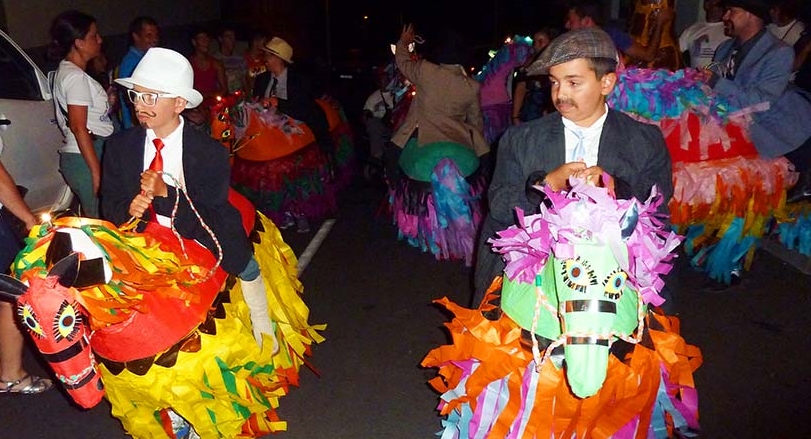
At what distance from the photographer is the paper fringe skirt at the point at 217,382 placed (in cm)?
263

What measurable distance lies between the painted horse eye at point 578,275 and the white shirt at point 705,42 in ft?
13.6

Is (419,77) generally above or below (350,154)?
above

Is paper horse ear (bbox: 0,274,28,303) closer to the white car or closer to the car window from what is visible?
the white car

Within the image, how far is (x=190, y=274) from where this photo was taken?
2.60 metres

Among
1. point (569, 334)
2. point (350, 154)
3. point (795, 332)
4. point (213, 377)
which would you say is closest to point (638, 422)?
point (569, 334)

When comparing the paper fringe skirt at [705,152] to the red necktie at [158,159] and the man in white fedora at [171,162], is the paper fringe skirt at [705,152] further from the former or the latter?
the red necktie at [158,159]

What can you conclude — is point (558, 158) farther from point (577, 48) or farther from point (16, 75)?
point (16, 75)

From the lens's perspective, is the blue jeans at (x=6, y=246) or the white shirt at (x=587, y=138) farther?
the blue jeans at (x=6, y=246)

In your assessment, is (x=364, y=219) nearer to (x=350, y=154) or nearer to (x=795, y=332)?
(x=350, y=154)

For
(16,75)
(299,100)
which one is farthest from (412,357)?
(16,75)

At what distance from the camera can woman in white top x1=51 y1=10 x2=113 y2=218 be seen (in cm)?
418

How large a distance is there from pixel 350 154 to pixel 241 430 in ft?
16.6

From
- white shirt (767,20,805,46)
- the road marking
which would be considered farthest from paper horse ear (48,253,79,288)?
white shirt (767,20,805,46)

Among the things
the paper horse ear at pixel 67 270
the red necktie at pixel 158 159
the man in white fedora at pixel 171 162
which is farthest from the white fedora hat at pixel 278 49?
the paper horse ear at pixel 67 270
